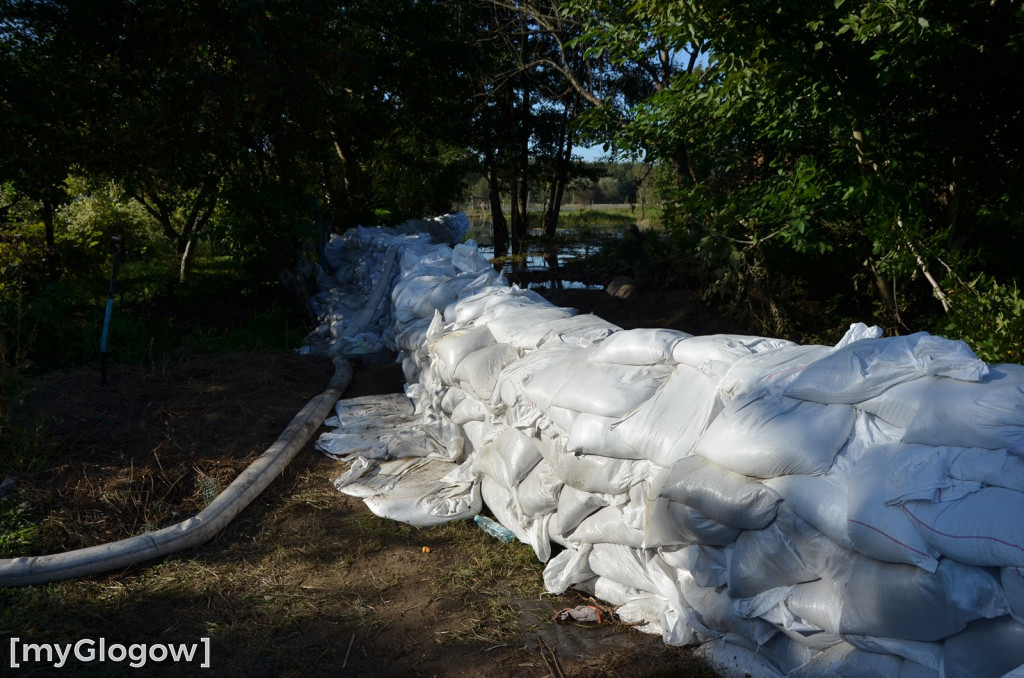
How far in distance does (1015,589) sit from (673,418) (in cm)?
122

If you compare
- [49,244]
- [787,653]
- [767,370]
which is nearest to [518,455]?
[767,370]

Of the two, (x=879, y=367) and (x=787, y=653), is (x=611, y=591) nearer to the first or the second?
(x=787, y=653)

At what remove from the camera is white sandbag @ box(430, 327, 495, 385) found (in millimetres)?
4395

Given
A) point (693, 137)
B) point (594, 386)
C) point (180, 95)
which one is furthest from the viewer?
point (180, 95)

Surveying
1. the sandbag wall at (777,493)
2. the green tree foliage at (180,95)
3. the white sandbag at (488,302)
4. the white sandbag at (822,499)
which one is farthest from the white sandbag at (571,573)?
the green tree foliage at (180,95)

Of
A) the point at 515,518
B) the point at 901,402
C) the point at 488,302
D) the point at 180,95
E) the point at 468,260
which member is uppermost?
the point at 180,95

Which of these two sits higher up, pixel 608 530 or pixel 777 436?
pixel 777 436

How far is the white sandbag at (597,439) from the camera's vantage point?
284 centimetres

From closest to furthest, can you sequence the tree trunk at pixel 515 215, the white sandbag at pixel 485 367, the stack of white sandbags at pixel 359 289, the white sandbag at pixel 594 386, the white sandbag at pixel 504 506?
the white sandbag at pixel 594 386, the white sandbag at pixel 504 506, the white sandbag at pixel 485 367, the stack of white sandbags at pixel 359 289, the tree trunk at pixel 515 215

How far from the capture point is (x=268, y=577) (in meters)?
3.21

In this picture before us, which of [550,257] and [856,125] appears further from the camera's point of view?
[550,257]

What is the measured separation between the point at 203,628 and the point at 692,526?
191cm

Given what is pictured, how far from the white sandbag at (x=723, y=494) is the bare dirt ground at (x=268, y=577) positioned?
566 millimetres

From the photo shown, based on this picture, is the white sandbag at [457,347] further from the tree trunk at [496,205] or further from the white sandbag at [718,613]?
the tree trunk at [496,205]
